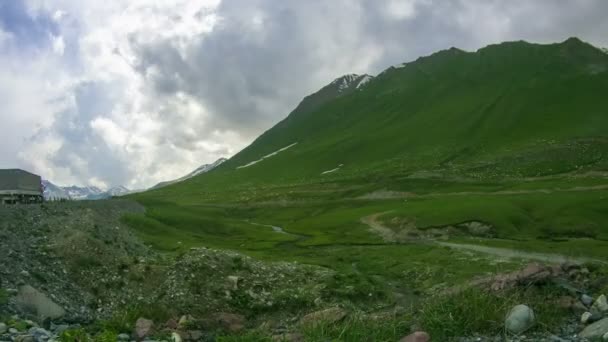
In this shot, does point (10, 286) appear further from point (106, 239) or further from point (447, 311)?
point (447, 311)

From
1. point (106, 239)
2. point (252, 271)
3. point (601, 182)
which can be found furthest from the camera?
point (601, 182)

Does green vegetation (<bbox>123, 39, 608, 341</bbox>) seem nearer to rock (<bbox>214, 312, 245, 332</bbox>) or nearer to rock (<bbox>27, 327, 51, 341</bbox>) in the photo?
rock (<bbox>27, 327, 51, 341</bbox>)

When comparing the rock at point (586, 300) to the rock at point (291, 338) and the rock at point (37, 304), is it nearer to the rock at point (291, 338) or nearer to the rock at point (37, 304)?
the rock at point (291, 338)

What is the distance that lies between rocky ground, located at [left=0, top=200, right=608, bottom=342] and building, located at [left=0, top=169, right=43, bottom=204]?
203 feet

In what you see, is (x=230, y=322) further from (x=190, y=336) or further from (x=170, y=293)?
(x=170, y=293)

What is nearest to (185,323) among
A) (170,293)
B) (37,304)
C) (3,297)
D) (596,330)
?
(37,304)

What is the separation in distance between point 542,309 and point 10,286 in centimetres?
2720

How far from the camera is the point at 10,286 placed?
2950 cm

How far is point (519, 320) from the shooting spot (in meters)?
15.5

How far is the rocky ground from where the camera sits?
17.5 meters

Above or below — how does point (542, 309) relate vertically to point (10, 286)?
below

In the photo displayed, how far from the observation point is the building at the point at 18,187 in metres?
106

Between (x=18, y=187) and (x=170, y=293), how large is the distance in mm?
88072

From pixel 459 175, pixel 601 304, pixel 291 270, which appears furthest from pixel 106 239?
pixel 459 175
